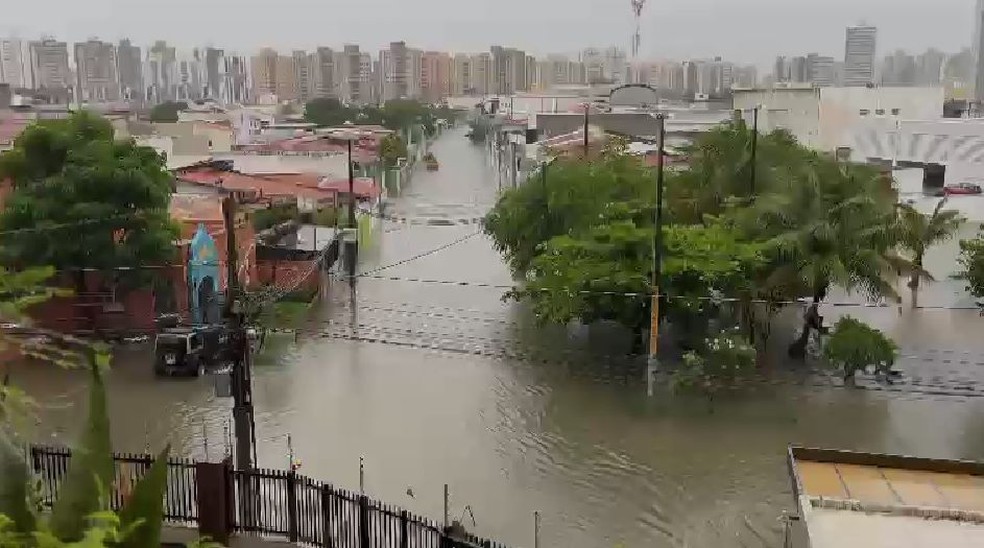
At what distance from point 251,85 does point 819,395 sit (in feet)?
385

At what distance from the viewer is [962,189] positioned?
25.9 meters

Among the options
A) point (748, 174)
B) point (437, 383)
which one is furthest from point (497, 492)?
point (748, 174)

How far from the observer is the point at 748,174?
18062 millimetres

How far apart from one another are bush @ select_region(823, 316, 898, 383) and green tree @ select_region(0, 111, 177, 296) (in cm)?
1070

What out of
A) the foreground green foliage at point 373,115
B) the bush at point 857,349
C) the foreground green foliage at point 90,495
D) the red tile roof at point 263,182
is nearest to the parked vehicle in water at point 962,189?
the bush at point 857,349

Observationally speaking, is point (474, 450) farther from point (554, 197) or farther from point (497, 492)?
point (554, 197)

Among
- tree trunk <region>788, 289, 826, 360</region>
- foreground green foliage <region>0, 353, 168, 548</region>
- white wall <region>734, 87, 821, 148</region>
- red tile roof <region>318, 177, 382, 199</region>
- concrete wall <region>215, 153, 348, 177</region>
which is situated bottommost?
tree trunk <region>788, 289, 826, 360</region>

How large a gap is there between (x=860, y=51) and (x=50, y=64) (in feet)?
289

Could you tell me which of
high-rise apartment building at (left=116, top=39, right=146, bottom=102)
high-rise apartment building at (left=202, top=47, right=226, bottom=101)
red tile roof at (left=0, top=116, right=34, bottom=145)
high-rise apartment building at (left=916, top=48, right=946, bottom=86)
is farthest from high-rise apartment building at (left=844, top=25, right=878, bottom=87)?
red tile roof at (left=0, top=116, right=34, bottom=145)

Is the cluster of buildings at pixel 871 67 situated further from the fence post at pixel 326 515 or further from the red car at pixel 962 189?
the fence post at pixel 326 515

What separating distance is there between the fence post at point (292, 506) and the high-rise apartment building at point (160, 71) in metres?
115

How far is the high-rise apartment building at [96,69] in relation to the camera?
101 metres

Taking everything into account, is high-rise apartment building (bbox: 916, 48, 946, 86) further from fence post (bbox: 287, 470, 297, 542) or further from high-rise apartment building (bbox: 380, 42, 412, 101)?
fence post (bbox: 287, 470, 297, 542)

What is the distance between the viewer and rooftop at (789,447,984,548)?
5277mm
